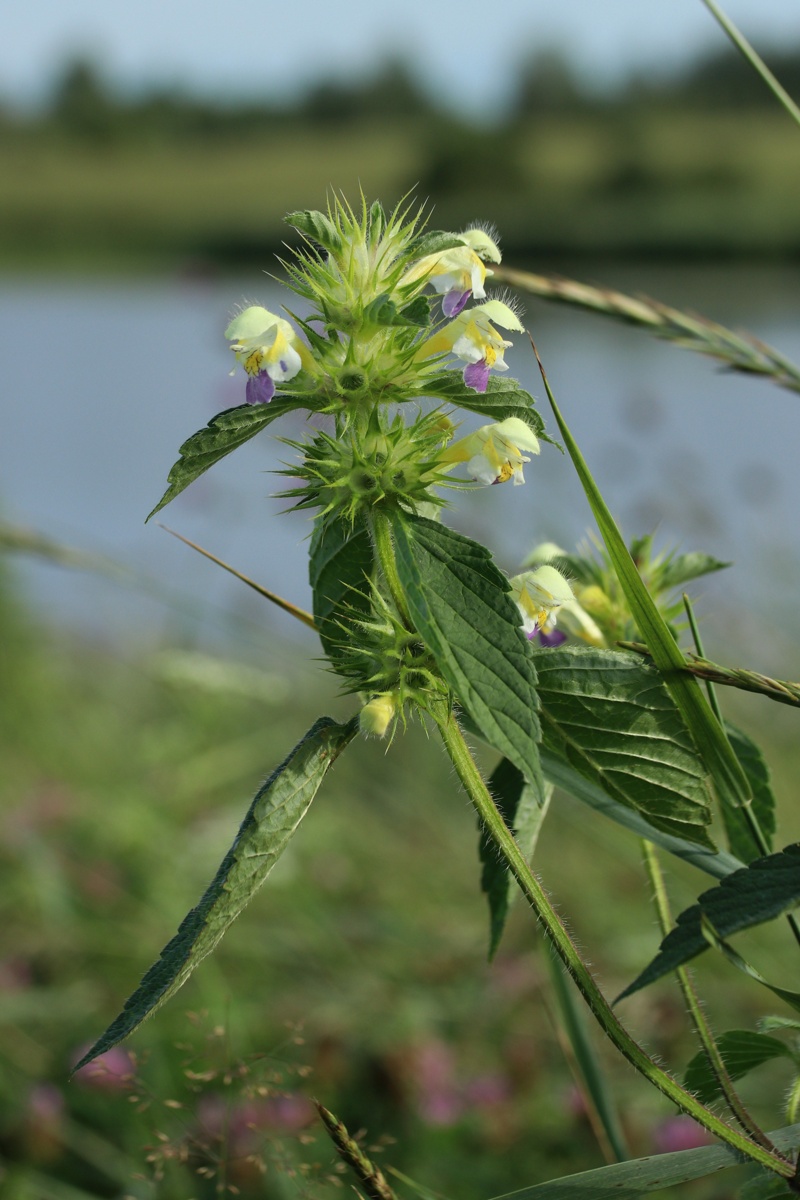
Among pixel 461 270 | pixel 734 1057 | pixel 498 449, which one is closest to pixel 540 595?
pixel 498 449

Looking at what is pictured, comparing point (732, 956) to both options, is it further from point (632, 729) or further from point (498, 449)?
point (498, 449)

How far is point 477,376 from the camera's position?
0.66 m

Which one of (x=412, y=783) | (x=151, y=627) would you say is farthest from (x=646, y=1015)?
(x=151, y=627)

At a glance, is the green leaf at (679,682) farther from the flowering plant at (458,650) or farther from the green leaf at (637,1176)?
the green leaf at (637,1176)

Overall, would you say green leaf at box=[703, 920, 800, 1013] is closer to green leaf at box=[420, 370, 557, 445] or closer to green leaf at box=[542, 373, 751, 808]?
green leaf at box=[542, 373, 751, 808]

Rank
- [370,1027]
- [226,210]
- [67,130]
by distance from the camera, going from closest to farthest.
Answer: [370,1027]
[226,210]
[67,130]

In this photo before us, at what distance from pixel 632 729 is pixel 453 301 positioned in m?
0.29

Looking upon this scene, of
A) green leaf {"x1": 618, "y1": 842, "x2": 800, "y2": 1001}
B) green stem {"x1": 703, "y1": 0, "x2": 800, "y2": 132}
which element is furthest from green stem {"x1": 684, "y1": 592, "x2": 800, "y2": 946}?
green stem {"x1": 703, "y1": 0, "x2": 800, "y2": 132}

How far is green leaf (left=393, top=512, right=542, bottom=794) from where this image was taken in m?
0.55

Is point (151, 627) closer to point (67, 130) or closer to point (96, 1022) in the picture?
point (96, 1022)

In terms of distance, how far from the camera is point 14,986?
83.7 inches

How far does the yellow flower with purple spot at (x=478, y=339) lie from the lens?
68cm

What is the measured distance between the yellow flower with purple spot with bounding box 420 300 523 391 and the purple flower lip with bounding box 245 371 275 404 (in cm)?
11

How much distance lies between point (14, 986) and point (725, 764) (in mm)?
1860
